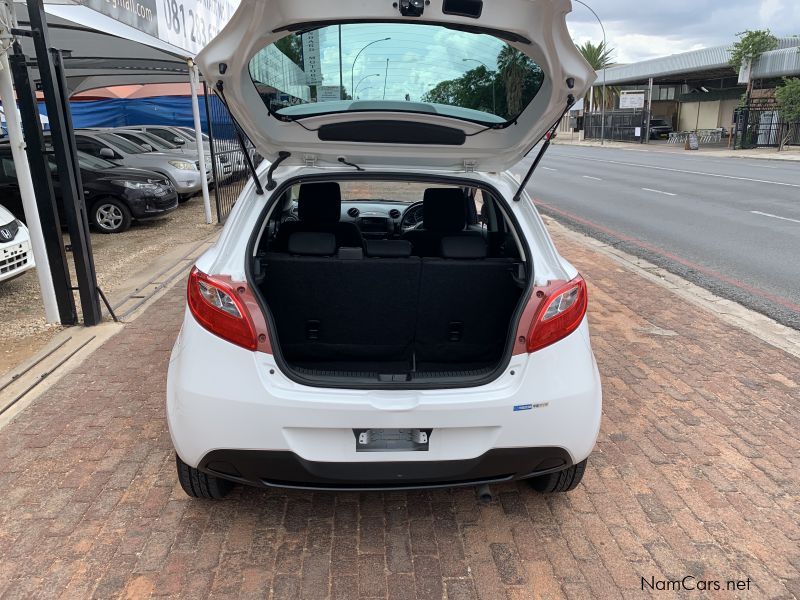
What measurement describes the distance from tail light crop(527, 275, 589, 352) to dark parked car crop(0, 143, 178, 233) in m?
9.50

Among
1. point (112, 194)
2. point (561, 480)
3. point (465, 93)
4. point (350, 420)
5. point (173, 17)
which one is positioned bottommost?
point (561, 480)

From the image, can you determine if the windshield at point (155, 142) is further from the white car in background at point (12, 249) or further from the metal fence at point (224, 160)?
the white car in background at point (12, 249)

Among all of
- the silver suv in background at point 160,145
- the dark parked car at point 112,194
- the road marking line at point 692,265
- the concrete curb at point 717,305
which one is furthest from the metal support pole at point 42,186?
the silver suv in background at point 160,145

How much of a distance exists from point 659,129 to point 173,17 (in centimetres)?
5141

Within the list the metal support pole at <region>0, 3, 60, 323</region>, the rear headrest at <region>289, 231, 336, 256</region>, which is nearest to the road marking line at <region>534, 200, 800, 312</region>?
the rear headrest at <region>289, 231, 336, 256</region>

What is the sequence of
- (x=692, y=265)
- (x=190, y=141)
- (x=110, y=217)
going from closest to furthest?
(x=692, y=265) → (x=110, y=217) → (x=190, y=141)

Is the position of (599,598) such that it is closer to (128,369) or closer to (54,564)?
(54,564)

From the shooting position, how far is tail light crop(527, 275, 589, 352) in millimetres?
2619

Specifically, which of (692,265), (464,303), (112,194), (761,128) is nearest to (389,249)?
(464,303)

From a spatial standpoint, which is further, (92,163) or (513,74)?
(92,163)

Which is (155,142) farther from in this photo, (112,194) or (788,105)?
(788,105)

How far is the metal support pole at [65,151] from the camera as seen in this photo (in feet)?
15.4

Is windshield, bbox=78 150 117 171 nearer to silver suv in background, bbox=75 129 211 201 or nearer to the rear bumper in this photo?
silver suv in background, bbox=75 129 211 201

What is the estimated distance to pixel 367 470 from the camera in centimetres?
250
